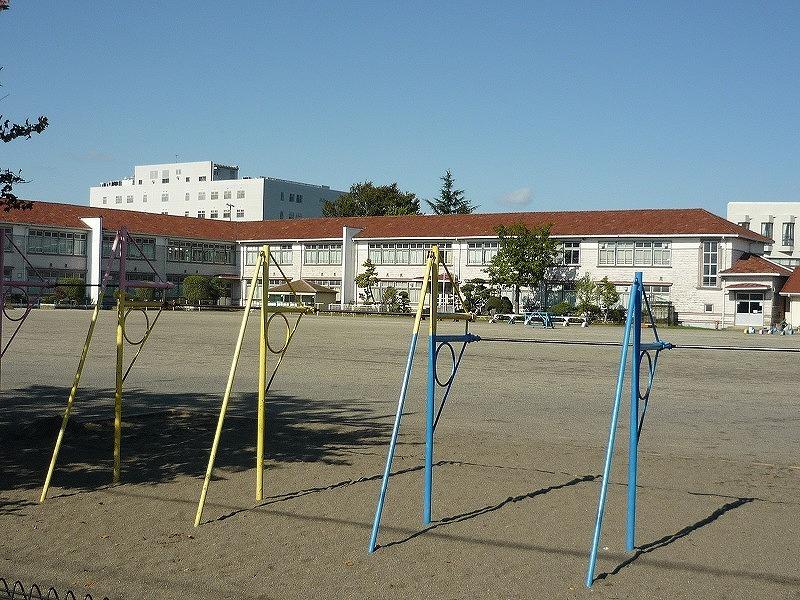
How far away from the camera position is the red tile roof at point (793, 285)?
2157 inches

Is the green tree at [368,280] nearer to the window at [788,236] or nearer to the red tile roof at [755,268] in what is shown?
the red tile roof at [755,268]

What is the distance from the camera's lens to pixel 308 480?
28.9 ft

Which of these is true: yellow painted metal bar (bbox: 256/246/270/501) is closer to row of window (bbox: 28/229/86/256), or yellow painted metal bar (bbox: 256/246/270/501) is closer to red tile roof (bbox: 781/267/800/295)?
red tile roof (bbox: 781/267/800/295)

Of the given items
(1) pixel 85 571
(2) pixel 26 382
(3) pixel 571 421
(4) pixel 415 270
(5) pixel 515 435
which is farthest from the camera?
(4) pixel 415 270

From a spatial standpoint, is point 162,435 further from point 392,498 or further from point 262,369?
point 392,498

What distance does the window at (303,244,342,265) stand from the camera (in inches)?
2879

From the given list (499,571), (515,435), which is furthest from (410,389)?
(499,571)

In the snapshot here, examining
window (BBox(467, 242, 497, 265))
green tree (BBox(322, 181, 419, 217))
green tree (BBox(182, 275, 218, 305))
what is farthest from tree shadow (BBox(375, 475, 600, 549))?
green tree (BBox(322, 181, 419, 217))

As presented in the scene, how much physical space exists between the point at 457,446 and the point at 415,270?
191 feet

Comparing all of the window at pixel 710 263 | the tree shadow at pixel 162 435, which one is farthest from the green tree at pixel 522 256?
the tree shadow at pixel 162 435

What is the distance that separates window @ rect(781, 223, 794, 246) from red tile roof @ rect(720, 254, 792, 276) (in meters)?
20.7

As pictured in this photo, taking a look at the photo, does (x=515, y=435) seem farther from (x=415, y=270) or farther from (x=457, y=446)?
(x=415, y=270)

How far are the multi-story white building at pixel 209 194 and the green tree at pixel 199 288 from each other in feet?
127

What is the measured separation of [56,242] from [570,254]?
3624 centimetres
